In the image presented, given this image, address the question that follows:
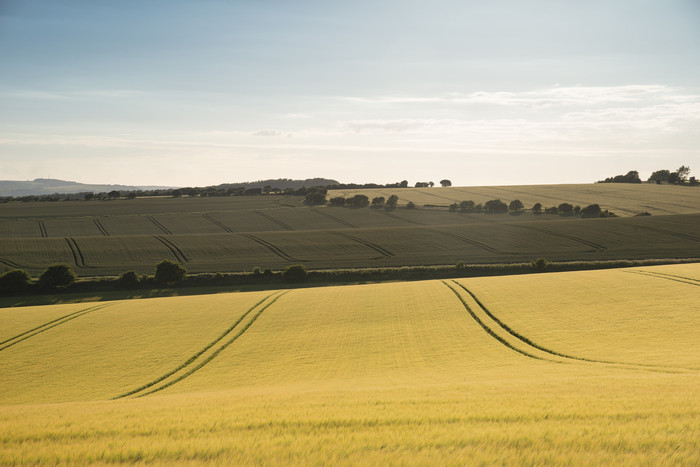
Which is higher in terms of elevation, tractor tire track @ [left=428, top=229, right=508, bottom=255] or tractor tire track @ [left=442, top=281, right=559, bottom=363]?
tractor tire track @ [left=428, top=229, right=508, bottom=255]

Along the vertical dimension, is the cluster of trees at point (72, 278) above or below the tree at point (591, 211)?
below

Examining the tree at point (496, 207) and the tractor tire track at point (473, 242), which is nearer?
the tractor tire track at point (473, 242)

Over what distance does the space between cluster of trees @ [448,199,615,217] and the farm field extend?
69.5 m

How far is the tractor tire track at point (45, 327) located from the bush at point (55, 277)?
1689cm

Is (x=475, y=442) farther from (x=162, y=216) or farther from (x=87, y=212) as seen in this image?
(x=87, y=212)

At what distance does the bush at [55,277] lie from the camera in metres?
52.3

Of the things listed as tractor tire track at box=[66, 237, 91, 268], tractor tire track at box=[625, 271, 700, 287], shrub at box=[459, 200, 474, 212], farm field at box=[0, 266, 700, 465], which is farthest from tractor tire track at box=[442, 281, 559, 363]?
shrub at box=[459, 200, 474, 212]

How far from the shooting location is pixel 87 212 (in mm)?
118688

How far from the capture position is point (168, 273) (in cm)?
5488

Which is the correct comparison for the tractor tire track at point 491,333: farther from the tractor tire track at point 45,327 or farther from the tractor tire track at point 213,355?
the tractor tire track at point 45,327

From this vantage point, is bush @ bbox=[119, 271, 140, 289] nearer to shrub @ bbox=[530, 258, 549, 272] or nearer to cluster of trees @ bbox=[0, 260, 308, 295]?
cluster of trees @ bbox=[0, 260, 308, 295]

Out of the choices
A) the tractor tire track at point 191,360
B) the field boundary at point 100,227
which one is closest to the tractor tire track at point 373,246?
the tractor tire track at point 191,360

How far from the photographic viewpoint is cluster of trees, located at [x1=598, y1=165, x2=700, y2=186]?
18375cm

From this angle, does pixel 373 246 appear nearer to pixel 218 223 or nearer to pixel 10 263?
pixel 218 223
